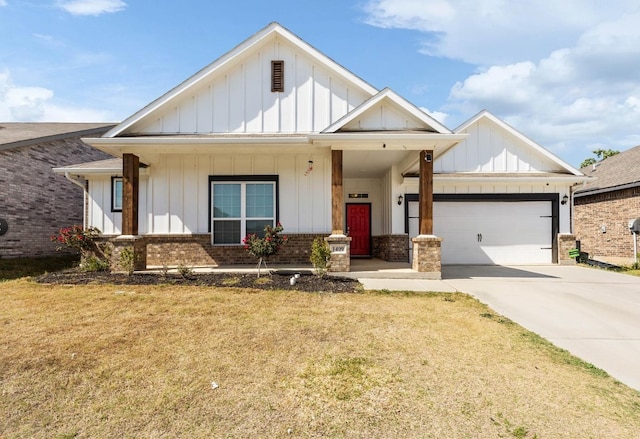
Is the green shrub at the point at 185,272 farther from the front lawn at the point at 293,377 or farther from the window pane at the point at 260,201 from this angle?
the window pane at the point at 260,201

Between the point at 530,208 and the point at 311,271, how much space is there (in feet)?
28.3

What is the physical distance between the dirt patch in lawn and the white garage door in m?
5.65

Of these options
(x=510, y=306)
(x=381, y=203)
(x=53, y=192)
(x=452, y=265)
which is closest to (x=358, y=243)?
(x=381, y=203)

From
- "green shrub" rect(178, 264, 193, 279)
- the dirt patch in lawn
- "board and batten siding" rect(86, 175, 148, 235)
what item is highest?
"board and batten siding" rect(86, 175, 148, 235)

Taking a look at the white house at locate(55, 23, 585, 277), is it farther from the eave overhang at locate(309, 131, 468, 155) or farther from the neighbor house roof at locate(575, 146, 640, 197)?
the neighbor house roof at locate(575, 146, 640, 197)

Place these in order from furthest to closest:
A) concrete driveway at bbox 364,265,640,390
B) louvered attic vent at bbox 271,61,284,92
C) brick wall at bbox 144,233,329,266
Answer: brick wall at bbox 144,233,329,266
louvered attic vent at bbox 271,61,284,92
concrete driveway at bbox 364,265,640,390

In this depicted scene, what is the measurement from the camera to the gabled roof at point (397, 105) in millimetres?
8492

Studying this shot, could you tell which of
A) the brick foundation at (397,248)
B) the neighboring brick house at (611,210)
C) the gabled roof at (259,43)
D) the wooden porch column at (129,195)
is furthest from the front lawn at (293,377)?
the neighboring brick house at (611,210)

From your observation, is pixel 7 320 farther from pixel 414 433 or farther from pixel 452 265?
pixel 452 265

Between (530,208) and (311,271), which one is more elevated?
(530,208)

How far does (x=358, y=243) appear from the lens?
1366 centimetres

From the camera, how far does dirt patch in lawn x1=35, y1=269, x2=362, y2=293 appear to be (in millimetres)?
7398

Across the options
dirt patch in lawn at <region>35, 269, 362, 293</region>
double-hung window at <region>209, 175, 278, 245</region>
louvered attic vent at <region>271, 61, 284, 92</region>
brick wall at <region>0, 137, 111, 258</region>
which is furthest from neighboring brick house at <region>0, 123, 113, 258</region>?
louvered attic vent at <region>271, 61, 284, 92</region>

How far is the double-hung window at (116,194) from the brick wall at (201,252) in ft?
6.44
